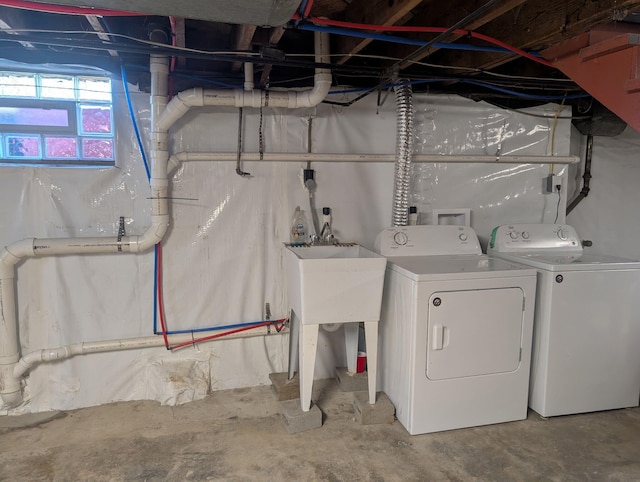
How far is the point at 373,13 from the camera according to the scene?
1992 mm

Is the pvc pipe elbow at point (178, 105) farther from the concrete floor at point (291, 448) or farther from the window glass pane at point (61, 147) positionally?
the concrete floor at point (291, 448)

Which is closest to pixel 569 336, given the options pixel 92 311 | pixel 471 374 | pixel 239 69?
pixel 471 374

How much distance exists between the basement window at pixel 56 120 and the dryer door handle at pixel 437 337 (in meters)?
2.12

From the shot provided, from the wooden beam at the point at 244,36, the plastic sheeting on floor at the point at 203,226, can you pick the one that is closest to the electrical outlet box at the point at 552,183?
the plastic sheeting on floor at the point at 203,226

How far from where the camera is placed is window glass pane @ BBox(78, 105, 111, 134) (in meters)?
2.65

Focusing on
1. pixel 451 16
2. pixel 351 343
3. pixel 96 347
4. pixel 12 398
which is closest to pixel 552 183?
pixel 451 16

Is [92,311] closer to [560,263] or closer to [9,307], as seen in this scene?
[9,307]

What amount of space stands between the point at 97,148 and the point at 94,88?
1.17 ft

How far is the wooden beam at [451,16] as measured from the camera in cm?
186

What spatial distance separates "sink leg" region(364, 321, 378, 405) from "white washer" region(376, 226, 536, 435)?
0.13 m

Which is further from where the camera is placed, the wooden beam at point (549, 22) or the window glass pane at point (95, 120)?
the window glass pane at point (95, 120)

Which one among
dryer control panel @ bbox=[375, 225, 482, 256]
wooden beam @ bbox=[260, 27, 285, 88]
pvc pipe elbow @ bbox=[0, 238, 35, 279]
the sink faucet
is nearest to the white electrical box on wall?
dryer control panel @ bbox=[375, 225, 482, 256]

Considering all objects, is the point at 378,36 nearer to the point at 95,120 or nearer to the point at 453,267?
the point at 453,267

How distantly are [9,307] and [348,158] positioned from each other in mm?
2169
